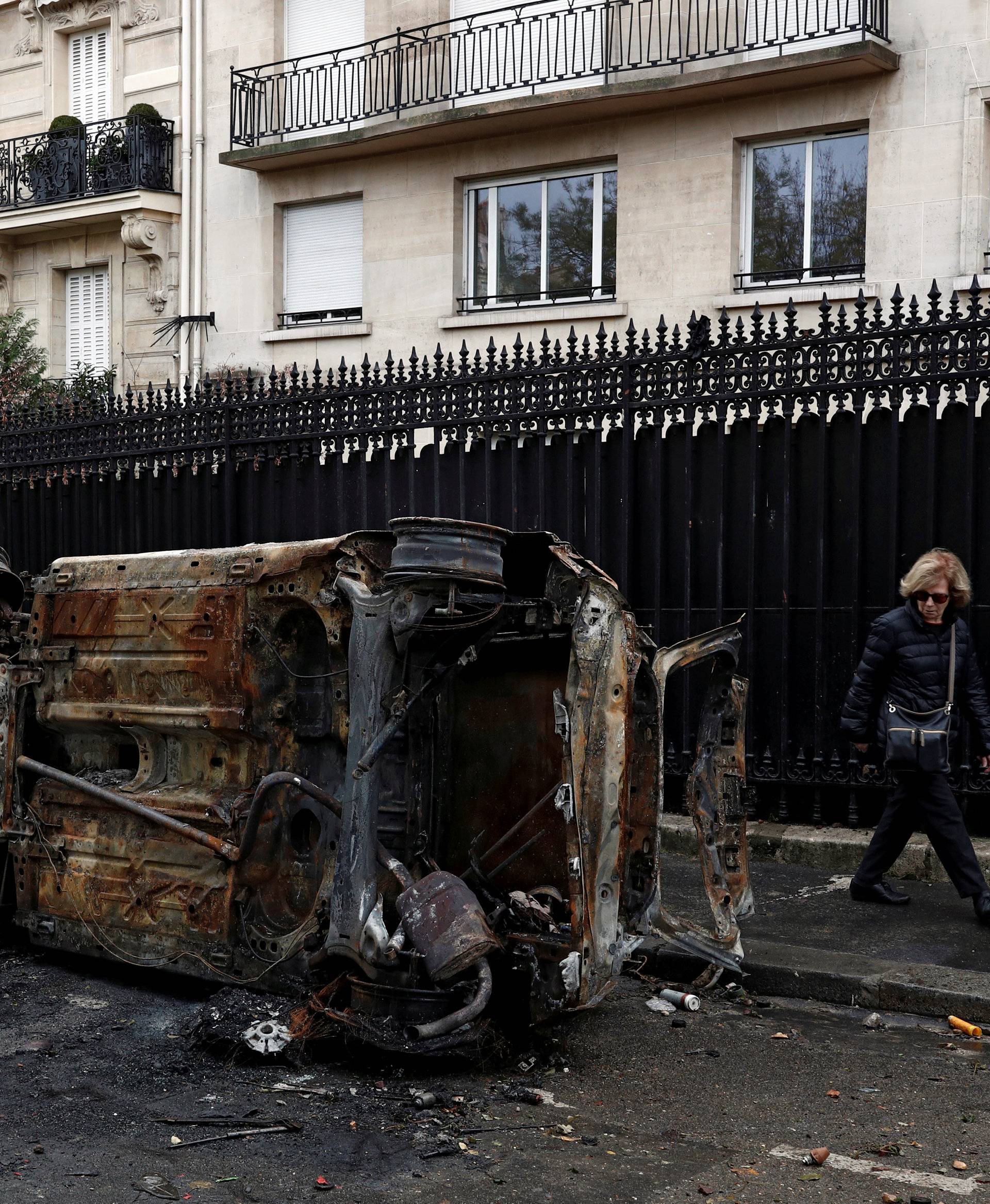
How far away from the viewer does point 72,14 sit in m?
21.1

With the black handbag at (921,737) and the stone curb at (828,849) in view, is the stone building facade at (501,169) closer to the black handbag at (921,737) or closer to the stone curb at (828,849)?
the stone curb at (828,849)

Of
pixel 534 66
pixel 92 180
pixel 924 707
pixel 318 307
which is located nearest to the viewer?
pixel 924 707

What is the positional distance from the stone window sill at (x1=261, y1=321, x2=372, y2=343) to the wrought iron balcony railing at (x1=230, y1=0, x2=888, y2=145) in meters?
2.39

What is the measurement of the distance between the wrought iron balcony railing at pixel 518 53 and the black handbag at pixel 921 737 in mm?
8827

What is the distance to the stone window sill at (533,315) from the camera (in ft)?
53.1

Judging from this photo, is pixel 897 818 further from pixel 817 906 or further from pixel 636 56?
pixel 636 56

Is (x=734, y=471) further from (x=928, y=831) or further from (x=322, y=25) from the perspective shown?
(x=322, y=25)

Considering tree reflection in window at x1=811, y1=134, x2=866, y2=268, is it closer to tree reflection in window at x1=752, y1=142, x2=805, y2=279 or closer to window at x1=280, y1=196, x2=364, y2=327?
tree reflection in window at x1=752, y1=142, x2=805, y2=279

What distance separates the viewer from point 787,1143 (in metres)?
4.55

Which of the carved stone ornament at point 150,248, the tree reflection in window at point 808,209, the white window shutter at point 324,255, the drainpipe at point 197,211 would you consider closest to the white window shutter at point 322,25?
the drainpipe at point 197,211

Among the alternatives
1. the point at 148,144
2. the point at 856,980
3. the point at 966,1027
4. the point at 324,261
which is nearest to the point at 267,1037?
the point at 856,980

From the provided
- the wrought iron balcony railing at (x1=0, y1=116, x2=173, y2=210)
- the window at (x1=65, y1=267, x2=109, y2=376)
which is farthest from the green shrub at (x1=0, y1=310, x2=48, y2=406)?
the wrought iron balcony railing at (x1=0, y1=116, x2=173, y2=210)

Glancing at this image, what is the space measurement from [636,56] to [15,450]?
7997mm

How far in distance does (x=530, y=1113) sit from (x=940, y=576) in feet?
11.9
